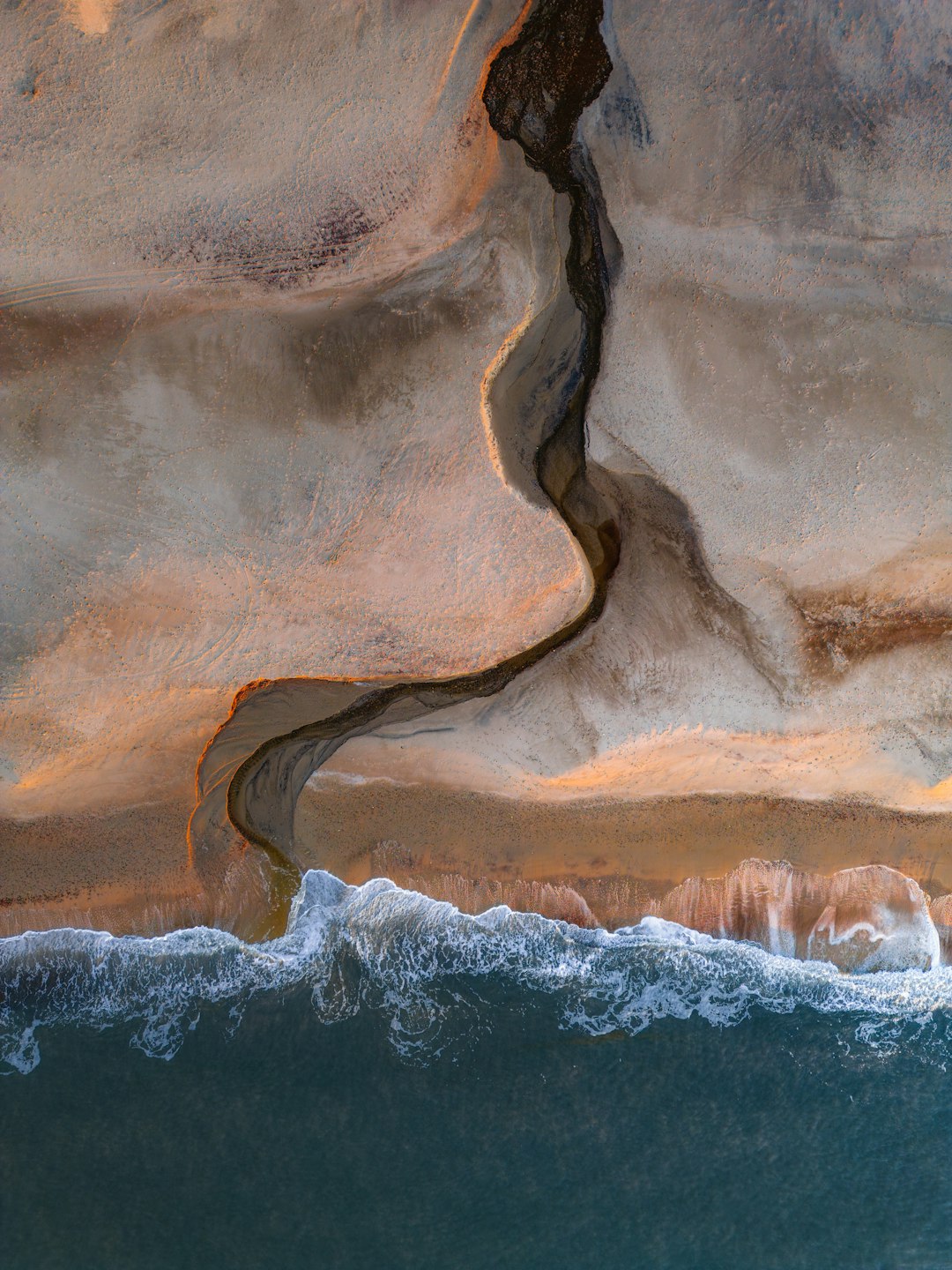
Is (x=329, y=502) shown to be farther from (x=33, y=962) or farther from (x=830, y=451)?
(x=33, y=962)

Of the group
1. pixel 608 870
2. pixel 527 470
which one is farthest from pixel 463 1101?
pixel 527 470

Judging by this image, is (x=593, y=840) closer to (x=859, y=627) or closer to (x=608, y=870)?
(x=608, y=870)

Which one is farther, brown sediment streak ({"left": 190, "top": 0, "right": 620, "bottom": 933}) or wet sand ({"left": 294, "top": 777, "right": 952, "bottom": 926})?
wet sand ({"left": 294, "top": 777, "right": 952, "bottom": 926})

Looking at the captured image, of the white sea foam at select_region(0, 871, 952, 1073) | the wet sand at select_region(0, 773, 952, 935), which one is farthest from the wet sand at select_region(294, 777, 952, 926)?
the white sea foam at select_region(0, 871, 952, 1073)

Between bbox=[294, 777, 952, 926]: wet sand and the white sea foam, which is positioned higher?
bbox=[294, 777, 952, 926]: wet sand

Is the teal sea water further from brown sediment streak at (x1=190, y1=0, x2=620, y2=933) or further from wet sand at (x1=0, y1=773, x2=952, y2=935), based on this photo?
brown sediment streak at (x1=190, y1=0, x2=620, y2=933)

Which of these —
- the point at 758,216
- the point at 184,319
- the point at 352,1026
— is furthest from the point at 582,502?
the point at 352,1026

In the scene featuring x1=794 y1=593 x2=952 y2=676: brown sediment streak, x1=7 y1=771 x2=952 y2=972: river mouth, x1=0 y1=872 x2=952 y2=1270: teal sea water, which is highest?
x1=794 y1=593 x2=952 y2=676: brown sediment streak
